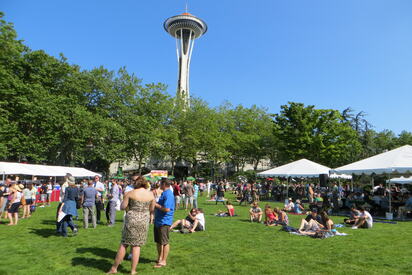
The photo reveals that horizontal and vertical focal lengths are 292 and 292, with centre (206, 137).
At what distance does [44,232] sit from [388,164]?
14003mm

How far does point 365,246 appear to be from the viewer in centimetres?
730

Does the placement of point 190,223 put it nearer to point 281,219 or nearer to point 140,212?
point 281,219

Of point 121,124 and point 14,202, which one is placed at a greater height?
point 121,124

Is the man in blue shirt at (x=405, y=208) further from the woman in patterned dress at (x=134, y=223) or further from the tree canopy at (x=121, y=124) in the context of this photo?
the tree canopy at (x=121, y=124)

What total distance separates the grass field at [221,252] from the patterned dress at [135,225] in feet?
2.23

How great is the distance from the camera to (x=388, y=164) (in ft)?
43.7

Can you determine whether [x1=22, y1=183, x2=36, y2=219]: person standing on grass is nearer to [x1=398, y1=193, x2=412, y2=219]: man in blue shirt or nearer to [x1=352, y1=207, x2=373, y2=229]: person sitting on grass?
[x1=352, y1=207, x2=373, y2=229]: person sitting on grass

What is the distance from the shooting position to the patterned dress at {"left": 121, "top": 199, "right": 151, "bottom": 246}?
4793 mm

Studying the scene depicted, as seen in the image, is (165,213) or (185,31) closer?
(165,213)

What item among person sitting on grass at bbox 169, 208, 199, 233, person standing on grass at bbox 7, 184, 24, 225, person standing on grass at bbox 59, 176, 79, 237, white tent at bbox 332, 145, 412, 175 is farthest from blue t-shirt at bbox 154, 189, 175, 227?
white tent at bbox 332, 145, 412, 175

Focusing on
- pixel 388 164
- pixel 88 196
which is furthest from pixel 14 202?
pixel 388 164

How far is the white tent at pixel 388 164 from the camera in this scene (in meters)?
12.8

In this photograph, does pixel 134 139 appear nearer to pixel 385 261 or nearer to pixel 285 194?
pixel 285 194

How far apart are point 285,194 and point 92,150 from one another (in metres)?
20.2
